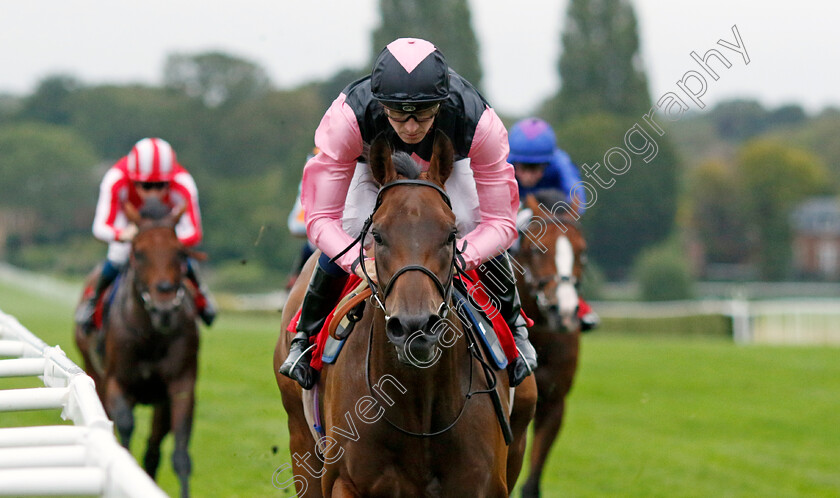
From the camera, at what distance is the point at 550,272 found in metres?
6.44

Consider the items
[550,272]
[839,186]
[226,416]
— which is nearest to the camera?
[550,272]

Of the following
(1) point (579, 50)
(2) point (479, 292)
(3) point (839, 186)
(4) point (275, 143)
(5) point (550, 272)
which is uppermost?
(2) point (479, 292)

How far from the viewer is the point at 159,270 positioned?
7.18 m

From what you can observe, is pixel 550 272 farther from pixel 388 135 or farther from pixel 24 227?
pixel 24 227

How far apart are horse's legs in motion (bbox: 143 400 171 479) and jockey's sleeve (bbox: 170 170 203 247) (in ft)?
3.93

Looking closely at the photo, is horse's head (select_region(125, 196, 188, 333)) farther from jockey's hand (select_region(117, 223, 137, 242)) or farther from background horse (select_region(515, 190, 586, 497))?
background horse (select_region(515, 190, 586, 497))

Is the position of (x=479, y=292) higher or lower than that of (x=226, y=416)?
higher

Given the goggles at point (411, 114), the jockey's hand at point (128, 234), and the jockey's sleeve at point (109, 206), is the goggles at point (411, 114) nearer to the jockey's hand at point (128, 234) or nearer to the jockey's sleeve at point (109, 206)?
the jockey's hand at point (128, 234)

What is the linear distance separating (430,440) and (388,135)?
3.71ft

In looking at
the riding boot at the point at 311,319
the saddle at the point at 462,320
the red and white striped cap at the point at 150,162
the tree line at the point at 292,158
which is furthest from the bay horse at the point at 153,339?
the tree line at the point at 292,158

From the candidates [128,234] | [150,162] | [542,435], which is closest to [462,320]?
[542,435]

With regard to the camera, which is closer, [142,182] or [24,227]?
[142,182]

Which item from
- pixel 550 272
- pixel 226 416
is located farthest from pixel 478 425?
pixel 226 416

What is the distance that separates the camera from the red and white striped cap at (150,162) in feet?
25.6
